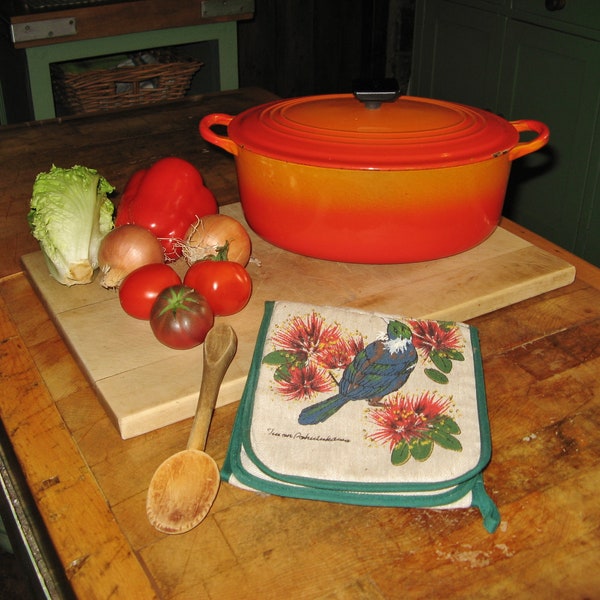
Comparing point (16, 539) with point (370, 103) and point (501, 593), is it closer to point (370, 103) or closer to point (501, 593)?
point (501, 593)

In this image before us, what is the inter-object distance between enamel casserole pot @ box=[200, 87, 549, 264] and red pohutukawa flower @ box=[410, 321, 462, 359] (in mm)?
161

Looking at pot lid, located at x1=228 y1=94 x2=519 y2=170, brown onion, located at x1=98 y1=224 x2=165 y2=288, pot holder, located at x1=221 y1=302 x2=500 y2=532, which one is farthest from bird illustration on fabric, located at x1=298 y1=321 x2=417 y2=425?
brown onion, located at x1=98 y1=224 x2=165 y2=288

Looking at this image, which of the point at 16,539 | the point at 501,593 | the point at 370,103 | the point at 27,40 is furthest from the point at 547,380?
the point at 27,40

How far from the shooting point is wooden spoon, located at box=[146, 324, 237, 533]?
0.60 meters

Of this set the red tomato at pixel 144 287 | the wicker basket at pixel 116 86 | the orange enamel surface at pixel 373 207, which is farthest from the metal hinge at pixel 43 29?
the red tomato at pixel 144 287

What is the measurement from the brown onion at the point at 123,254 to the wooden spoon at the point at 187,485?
0.27 meters

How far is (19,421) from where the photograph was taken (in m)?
0.74

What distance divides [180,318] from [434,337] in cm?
29

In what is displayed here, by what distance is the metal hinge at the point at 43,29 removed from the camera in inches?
76.2

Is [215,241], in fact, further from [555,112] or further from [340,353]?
[555,112]

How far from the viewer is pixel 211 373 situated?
0.74 m

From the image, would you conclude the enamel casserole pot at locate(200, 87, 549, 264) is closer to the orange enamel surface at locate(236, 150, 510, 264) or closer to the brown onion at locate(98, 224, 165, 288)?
the orange enamel surface at locate(236, 150, 510, 264)

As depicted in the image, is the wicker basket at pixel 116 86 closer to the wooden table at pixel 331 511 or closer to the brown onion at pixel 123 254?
the brown onion at pixel 123 254

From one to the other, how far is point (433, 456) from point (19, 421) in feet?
1.44
